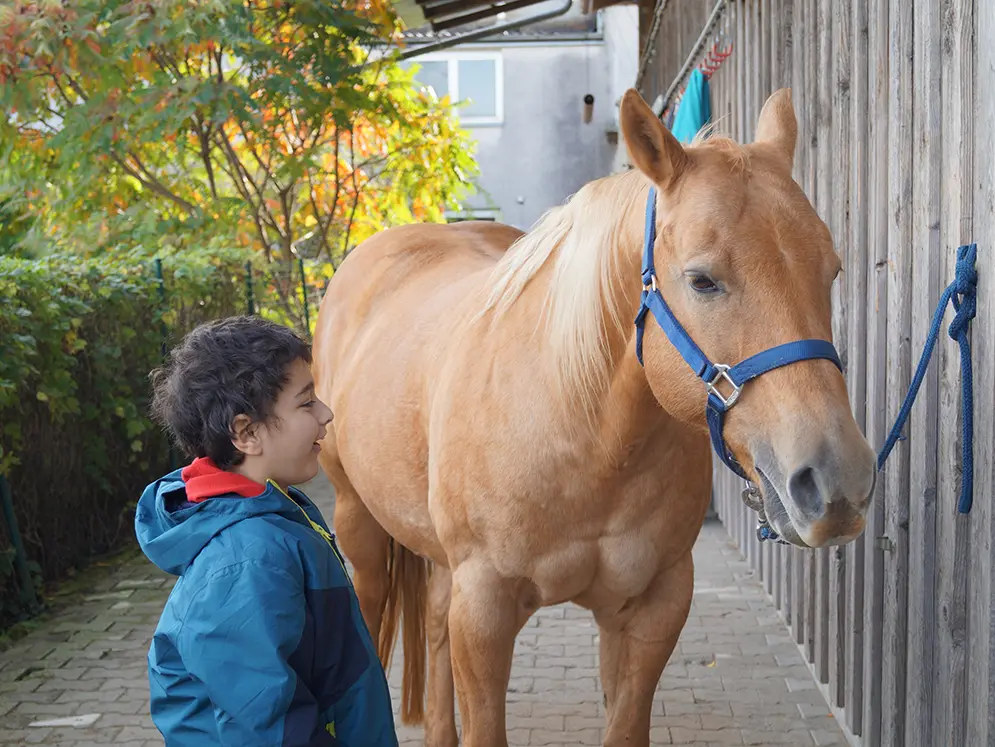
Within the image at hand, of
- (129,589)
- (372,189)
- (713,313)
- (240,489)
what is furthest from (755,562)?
(372,189)

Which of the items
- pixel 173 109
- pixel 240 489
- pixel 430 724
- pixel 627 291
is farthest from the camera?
pixel 173 109

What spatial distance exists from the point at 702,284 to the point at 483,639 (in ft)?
3.46

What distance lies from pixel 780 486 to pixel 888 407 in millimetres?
1282

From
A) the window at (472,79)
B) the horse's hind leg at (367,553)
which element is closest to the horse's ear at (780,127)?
the horse's hind leg at (367,553)

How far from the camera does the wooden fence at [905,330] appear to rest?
2.14 metres

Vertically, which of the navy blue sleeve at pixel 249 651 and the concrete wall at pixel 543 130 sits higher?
the concrete wall at pixel 543 130

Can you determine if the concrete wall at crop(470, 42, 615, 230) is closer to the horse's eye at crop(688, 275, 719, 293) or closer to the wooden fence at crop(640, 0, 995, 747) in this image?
the wooden fence at crop(640, 0, 995, 747)

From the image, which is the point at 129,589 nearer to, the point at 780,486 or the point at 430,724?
the point at 430,724

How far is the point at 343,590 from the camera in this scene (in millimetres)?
1668

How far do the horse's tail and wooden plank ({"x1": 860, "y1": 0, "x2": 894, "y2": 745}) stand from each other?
148 centimetres

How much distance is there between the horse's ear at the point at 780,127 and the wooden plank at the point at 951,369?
0.36m

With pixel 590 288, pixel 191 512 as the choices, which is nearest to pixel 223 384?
pixel 191 512

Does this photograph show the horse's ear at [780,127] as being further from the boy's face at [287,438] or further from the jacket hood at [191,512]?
the jacket hood at [191,512]

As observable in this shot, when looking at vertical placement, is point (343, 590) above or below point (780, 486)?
below
